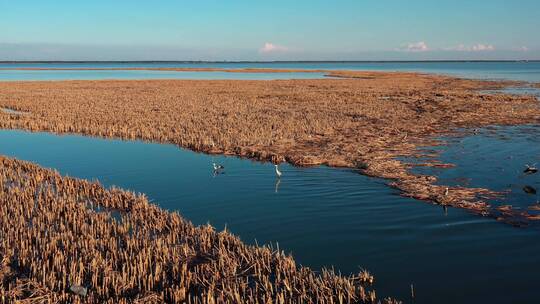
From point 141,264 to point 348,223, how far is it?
5.09 metres

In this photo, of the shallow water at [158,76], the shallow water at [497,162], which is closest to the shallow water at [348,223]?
the shallow water at [497,162]

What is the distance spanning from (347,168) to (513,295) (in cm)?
909

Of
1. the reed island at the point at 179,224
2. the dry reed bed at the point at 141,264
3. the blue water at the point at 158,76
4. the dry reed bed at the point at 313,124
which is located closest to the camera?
→ the dry reed bed at the point at 141,264

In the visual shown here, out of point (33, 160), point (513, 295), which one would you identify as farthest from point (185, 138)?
point (513, 295)

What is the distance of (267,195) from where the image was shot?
44.4 ft

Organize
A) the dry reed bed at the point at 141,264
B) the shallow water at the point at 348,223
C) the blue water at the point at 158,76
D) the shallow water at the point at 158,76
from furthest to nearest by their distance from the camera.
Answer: the blue water at the point at 158,76 → the shallow water at the point at 158,76 → the shallow water at the point at 348,223 → the dry reed bed at the point at 141,264

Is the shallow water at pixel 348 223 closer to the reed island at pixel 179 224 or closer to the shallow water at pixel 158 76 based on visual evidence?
the reed island at pixel 179 224

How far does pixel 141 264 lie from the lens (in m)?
8.03

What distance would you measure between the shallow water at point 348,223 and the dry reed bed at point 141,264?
2.82 feet

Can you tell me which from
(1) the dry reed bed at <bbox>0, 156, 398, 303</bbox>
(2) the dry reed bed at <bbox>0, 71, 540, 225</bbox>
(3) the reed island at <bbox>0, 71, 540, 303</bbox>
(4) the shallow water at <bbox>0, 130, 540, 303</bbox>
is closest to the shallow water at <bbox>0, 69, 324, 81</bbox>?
(2) the dry reed bed at <bbox>0, 71, 540, 225</bbox>

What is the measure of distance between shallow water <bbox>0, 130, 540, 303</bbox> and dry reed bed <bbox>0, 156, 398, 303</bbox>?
0.86m

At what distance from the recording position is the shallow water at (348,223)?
8.18 metres

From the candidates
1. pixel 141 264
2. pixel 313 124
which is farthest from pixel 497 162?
pixel 141 264

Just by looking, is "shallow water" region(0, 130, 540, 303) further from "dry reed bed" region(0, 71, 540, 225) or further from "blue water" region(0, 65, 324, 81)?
"blue water" region(0, 65, 324, 81)
